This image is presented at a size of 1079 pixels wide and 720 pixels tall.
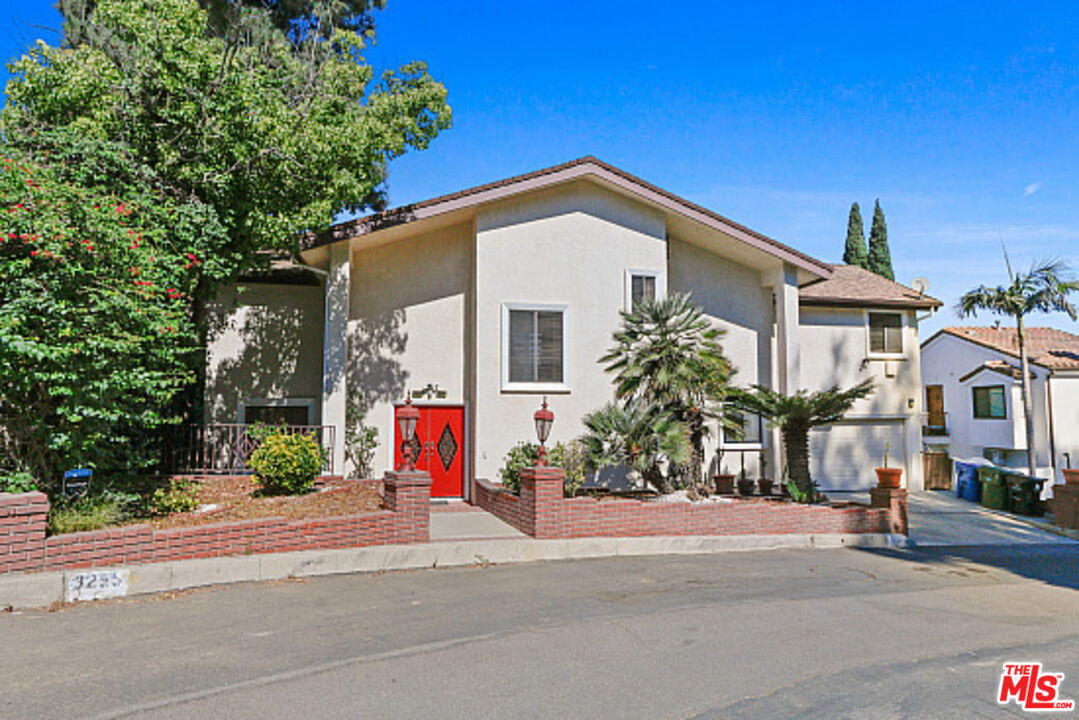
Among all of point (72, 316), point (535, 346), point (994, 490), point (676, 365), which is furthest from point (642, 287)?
point (72, 316)

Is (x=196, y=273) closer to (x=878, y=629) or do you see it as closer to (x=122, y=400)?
(x=122, y=400)

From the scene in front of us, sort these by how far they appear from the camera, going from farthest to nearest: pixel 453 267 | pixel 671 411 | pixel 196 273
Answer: pixel 453 267, pixel 671 411, pixel 196 273

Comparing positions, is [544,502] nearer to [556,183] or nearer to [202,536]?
[202,536]

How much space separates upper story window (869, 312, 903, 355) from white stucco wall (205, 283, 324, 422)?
14.6m

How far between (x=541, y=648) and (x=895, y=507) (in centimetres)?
1001

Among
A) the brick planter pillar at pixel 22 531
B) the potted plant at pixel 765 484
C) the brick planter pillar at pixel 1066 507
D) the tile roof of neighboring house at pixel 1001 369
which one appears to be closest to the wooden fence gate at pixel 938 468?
the brick planter pillar at pixel 1066 507

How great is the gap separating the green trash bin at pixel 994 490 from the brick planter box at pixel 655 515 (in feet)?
18.8

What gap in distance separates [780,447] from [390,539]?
413 inches

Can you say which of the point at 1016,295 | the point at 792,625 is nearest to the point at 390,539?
the point at 792,625

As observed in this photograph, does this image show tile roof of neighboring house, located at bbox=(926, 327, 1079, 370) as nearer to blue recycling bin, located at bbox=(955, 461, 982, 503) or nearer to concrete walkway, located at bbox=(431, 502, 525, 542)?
blue recycling bin, located at bbox=(955, 461, 982, 503)

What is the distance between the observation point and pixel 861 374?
1925cm

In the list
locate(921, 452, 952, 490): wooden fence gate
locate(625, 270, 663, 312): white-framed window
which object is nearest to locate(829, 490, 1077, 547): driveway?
locate(921, 452, 952, 490): wooden fence gate

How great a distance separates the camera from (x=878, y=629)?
23.1 feet

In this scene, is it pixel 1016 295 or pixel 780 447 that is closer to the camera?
pixel 780 447
